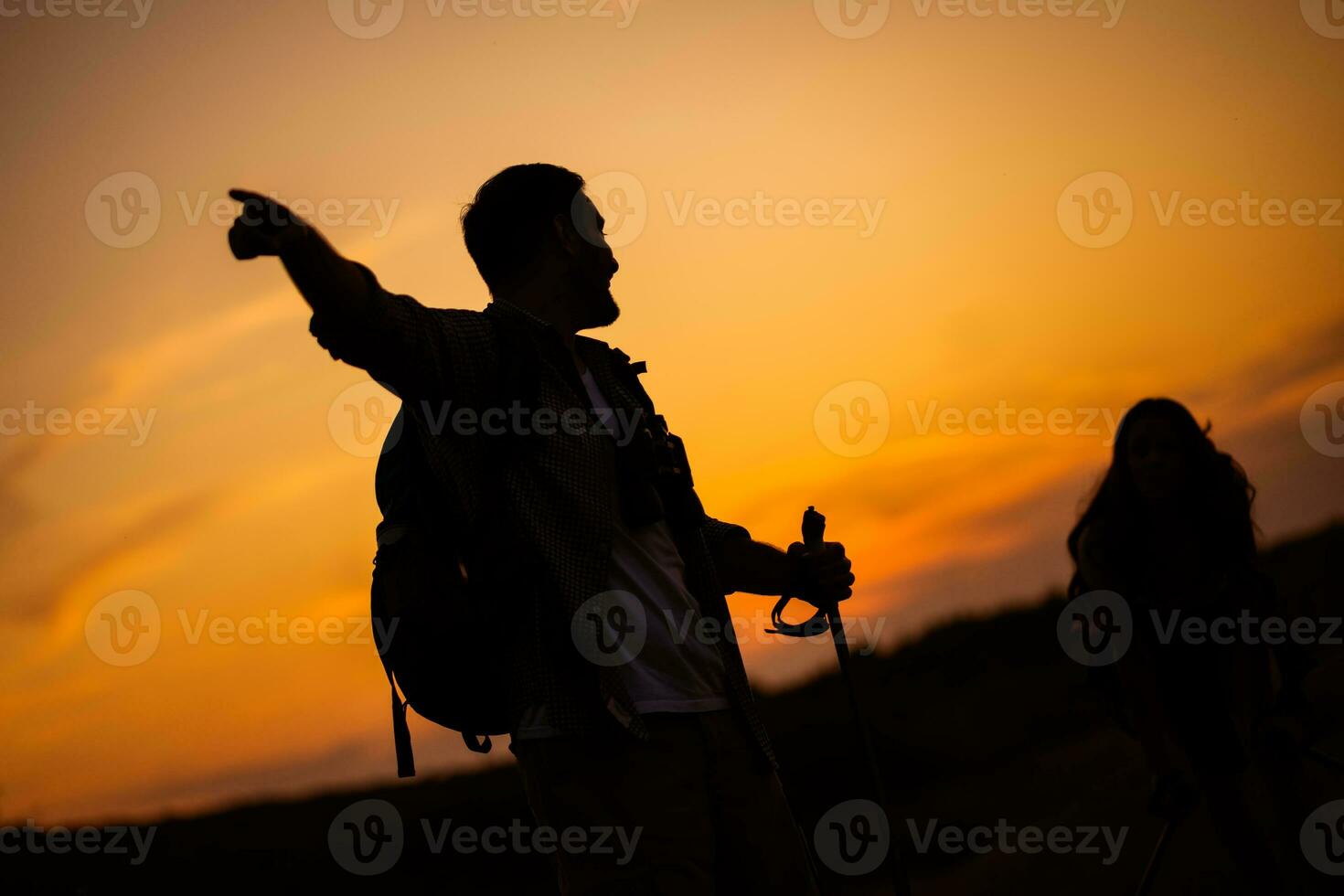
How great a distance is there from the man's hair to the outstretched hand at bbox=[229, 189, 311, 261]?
3.41 feet

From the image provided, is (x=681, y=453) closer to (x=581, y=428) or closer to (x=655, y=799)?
(x=581, y=428)

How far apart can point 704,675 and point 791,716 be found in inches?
337

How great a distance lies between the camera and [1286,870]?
507cm

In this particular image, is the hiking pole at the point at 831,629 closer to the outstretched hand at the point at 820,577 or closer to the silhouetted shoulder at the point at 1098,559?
the outstretched hand at the point at 820,577

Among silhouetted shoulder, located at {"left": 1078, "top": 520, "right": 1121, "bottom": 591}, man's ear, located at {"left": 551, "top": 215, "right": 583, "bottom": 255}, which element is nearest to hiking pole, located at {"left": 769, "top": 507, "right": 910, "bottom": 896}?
man's ear, located at {"left": 551, "top": 215, "right": 583, "bottom": 255}

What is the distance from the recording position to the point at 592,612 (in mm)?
2816

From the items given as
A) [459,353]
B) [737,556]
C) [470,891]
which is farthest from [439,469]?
[470,891]

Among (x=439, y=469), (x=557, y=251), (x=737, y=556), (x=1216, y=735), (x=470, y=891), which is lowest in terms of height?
(x=470, y=891)

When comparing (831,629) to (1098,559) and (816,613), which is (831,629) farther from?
(1098,559)

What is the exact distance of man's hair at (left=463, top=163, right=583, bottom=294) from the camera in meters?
3.33

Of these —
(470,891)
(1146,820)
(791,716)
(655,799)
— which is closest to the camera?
(655,799)

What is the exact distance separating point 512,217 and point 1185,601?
3.53m

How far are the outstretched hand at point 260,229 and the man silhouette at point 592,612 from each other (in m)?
0.13

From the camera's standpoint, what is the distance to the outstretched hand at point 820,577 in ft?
12.2
